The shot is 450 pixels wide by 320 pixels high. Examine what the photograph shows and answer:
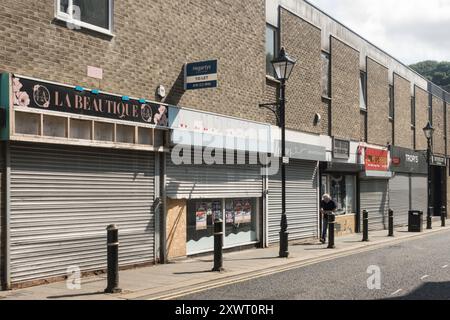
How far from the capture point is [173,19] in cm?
1344

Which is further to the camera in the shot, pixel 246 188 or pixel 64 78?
pixel 246 188

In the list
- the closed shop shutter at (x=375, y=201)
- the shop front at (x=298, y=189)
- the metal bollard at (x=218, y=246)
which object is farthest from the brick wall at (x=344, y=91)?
the metal bollard at (x=218, y=246)

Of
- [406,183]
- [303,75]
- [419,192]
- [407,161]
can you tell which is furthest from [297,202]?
[419,192]

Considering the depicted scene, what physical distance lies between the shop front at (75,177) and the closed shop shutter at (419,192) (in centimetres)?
2158

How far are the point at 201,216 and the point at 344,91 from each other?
10.7 meters

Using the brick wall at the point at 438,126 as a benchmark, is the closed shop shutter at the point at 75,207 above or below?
below

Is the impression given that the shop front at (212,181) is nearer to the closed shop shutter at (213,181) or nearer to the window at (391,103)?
the closed shop shutter at (213,181)

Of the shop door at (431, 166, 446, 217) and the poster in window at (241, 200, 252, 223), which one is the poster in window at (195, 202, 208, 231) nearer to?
the poster in window at (241, 200, 252, 223)

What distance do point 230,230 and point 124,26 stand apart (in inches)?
262

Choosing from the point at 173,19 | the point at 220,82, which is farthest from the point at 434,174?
the point at 173,19

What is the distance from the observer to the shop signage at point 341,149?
21492 millimetres

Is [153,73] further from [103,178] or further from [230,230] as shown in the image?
[230,230]

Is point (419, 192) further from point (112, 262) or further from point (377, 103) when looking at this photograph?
point (112, 262)

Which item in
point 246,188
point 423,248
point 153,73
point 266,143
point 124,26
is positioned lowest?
point 423,248
